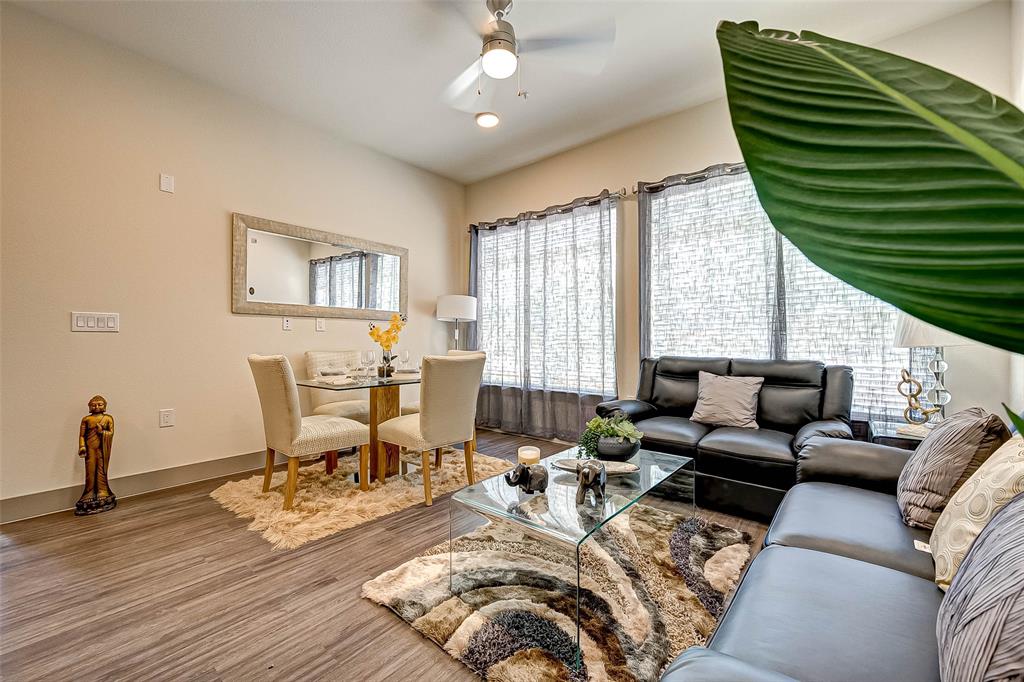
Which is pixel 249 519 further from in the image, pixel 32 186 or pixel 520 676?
pixel 32 186

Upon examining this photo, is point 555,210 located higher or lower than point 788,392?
higher

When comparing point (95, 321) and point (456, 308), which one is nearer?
point (95, 321)

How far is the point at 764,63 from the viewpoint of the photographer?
28cm

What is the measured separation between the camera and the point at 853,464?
6.05 ft

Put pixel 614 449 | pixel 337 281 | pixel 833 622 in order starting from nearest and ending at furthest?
pixel 833 622 → pixel 614 449 → pixel 337 281

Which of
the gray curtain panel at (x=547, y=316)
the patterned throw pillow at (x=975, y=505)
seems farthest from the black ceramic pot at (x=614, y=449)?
the gray curtain panel at (x=547, y=316)

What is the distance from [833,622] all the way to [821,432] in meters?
1.66

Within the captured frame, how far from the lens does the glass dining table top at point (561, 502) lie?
1.56 m

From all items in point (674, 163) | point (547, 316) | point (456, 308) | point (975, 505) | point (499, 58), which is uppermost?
point (499, 58)

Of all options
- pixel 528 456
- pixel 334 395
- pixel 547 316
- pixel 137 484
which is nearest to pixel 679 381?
pixel 547 316

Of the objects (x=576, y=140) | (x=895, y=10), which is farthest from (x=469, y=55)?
(x=895, y=10)

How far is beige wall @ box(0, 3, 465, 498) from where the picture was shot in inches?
99.0

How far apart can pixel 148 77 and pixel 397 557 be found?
3.57 metres

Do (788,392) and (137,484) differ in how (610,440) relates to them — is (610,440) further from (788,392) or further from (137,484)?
(137,484)
